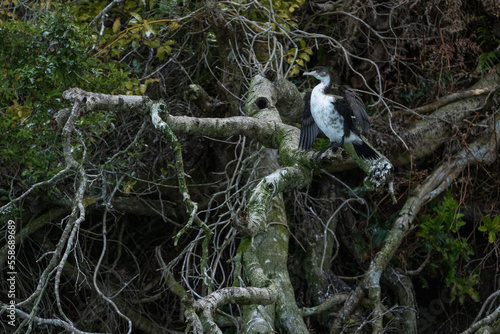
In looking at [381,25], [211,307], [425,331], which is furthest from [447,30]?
[211,307]

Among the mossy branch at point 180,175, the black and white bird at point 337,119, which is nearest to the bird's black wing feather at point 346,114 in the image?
the black and white bird at point 337,119

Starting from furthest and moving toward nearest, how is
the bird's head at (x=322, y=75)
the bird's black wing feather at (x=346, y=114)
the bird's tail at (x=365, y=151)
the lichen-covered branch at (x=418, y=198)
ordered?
1. the lichen-covered branch at (x=418, y=198)
2. the bird's head at (x=322, y=75)
3. the bird's black wing feather at (x=346, y=114)
4. the bird's tail at (x=365, y=151)

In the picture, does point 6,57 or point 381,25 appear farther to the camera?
point 381,25

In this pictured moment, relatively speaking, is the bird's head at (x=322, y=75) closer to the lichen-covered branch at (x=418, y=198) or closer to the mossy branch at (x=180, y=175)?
the mossy branch at (x=180, y=175)

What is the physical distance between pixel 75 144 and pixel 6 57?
548 millimetres

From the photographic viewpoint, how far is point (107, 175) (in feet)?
13.3

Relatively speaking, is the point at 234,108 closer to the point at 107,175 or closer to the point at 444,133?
the point at 107,175

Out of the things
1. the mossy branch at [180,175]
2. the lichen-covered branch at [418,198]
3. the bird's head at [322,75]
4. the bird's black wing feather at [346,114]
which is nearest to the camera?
the mossy branch at [180,175]

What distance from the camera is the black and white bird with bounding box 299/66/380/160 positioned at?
9.68 ft

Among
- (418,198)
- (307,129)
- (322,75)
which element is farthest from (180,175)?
(418,198)

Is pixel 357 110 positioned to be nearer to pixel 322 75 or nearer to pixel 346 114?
pixel 346 114

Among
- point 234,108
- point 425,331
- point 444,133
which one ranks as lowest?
point 425,331

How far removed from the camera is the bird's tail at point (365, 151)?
2.88 m

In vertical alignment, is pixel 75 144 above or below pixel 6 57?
below
